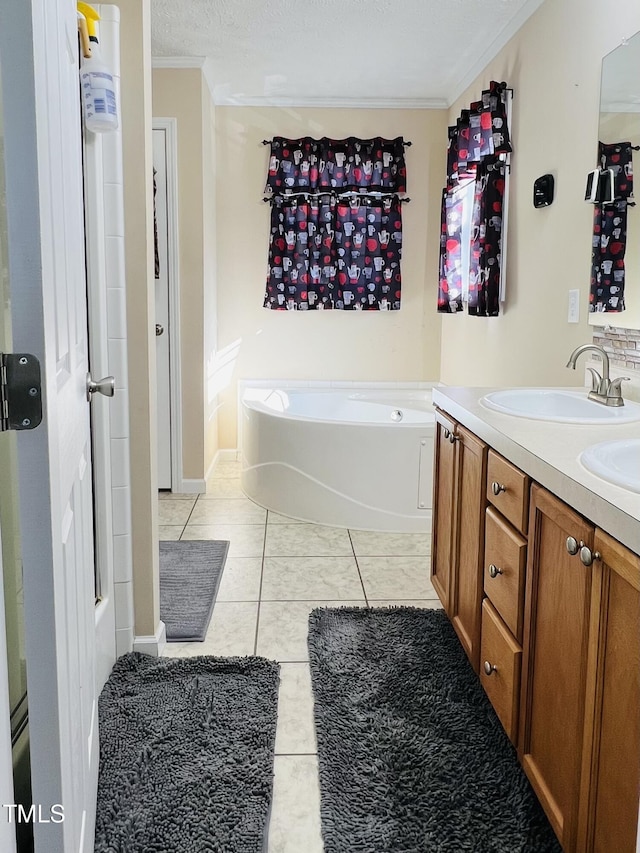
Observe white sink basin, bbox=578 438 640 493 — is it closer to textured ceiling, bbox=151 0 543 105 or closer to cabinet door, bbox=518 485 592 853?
cabinet door, bbox=518 485 592 853

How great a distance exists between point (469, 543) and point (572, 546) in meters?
0.83

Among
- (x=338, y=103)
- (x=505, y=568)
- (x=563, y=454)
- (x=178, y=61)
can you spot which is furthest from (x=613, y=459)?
(x=338, y=103)


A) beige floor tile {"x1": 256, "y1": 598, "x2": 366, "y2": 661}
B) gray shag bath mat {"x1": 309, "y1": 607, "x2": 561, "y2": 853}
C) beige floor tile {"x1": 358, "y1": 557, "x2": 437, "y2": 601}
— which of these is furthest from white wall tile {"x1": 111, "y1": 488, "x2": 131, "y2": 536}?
beige floor tile {"x1": 358, "y1": 557, "x2": 437, "y2": 601}

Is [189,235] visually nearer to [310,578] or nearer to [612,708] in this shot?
[310,578]

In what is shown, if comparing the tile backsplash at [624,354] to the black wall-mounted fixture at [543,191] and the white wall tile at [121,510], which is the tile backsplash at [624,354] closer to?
the black wall-mounted fixture at [543,191]

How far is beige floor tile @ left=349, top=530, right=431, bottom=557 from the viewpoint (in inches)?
139

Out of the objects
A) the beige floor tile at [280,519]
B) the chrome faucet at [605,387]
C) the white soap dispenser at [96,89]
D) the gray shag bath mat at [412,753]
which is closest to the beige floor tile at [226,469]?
the beige floor tile at [280,519]

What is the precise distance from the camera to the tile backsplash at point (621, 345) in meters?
2.34

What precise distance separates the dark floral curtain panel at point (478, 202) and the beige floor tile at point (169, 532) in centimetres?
187

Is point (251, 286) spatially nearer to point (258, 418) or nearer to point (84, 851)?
point (258, 418)

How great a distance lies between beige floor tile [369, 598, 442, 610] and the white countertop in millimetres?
890

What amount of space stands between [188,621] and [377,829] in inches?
48.8

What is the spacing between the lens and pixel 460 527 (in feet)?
7.60

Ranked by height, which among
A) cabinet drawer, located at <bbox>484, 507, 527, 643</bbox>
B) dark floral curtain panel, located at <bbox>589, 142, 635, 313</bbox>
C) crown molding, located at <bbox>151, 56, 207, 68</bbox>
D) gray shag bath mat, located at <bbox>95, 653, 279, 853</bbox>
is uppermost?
crown molding, located at <bbox>151, 56, 207, 68</bbox>
